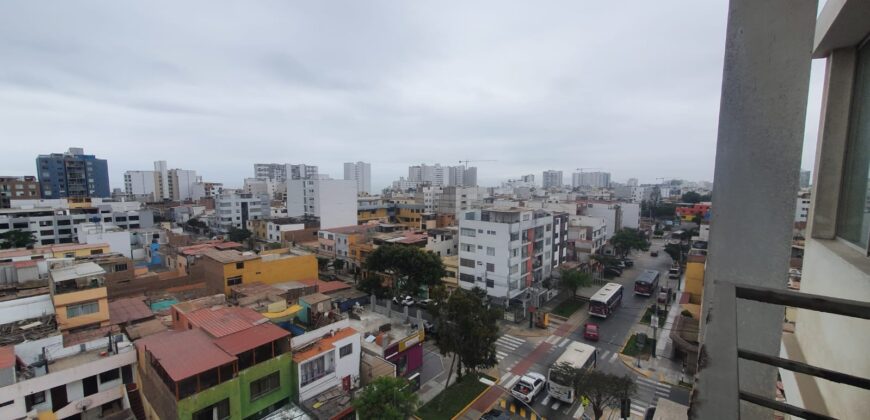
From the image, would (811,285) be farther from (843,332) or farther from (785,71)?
(785,71)

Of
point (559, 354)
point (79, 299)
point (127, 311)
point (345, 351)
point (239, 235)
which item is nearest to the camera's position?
point (345, 351)

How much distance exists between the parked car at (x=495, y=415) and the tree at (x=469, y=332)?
1767 mm

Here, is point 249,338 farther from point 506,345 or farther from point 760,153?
point 506,345

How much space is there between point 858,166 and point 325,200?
168 ft

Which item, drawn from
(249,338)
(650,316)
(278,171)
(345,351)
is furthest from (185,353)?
(278,171)

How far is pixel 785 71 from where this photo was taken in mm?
1999

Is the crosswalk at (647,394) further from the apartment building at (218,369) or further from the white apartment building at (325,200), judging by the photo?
the white apartment building at (325,200)

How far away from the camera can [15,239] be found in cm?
3691

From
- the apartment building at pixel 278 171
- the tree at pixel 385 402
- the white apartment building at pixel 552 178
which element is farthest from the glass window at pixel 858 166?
the white apartment building at pixel 552 178

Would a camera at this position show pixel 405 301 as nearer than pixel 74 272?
Answer: No

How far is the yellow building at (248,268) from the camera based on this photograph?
927 inches

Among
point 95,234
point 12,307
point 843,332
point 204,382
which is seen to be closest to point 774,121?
point 843,332

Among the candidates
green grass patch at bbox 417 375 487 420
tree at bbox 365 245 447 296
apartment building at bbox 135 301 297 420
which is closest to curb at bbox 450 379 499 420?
green grass patch at bbox 417 375 487 420

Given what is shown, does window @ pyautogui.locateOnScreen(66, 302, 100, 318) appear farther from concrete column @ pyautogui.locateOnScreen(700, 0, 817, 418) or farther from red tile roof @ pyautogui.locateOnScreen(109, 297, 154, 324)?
concrete column @ pyautogui.locateOnScreen(700, 0, 817, 418)
